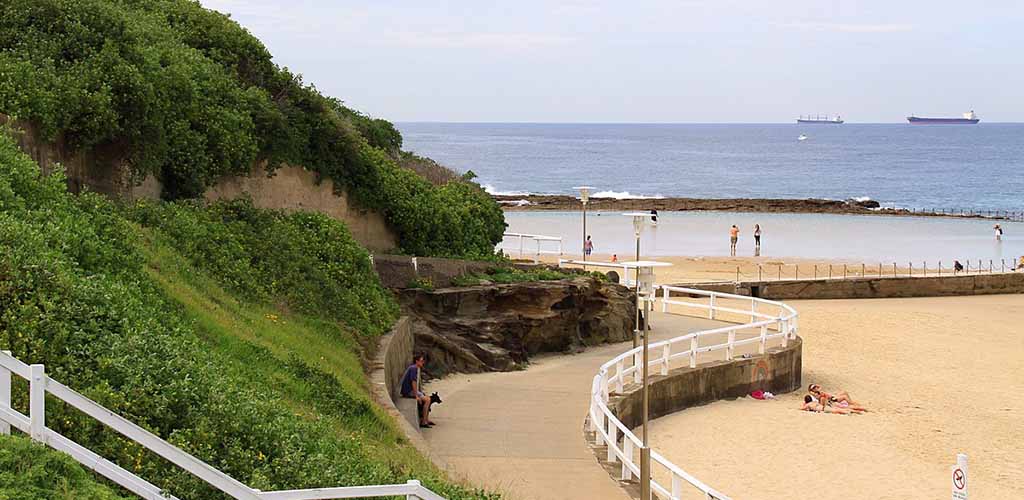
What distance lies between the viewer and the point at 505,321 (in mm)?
23734

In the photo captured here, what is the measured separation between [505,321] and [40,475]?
16733 mm

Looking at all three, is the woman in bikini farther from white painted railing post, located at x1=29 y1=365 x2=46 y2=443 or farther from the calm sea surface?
the calm sea surface

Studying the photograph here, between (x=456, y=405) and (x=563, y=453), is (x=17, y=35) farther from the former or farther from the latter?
(x=563, y=453)

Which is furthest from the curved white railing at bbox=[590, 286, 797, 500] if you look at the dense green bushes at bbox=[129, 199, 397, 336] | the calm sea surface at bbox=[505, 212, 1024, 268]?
the calm sea surface at bbox=[505, 212, 1024, 268]

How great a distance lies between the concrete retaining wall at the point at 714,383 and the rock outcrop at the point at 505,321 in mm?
3100

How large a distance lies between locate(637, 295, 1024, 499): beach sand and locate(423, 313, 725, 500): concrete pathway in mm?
1843

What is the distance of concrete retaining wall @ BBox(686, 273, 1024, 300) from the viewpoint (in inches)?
1469

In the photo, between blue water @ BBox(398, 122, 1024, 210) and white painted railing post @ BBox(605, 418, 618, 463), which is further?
blue water @ BBox(398, 122, 1024, 210)

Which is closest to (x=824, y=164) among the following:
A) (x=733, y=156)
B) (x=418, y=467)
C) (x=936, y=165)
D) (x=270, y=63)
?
(x=936, y=165)

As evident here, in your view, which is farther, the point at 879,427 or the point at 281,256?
the point at 879,427

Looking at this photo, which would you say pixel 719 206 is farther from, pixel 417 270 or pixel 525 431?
pixel 525 431

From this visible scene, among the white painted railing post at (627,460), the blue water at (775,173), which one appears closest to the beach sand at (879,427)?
the white painted railing post at (627,460)

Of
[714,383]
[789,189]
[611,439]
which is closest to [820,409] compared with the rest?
[714,383]

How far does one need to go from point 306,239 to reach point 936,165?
141 meters
